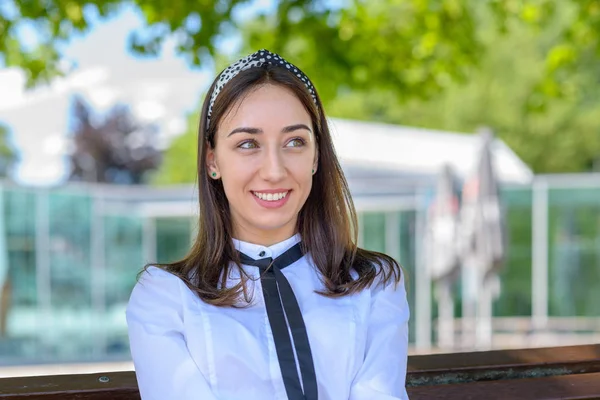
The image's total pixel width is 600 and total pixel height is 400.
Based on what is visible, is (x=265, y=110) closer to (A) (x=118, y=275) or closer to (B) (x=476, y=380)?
(B) (x=476, y=380)

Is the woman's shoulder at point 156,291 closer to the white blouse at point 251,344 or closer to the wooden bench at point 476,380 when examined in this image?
the white blouse at point 251,344

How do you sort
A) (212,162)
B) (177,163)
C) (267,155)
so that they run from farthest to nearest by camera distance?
(177,163)
(212,162)
(267,155)

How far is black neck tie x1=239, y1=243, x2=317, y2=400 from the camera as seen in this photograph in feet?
5.37

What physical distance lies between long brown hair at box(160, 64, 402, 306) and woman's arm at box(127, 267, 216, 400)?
0.18ft

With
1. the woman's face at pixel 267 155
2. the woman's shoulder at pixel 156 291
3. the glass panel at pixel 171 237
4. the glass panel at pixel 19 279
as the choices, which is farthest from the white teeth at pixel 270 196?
the glass panel at pixel 171 237

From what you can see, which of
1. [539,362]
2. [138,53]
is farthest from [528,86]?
[539,362]

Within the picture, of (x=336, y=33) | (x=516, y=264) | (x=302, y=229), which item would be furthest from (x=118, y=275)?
(x=302, y=229)

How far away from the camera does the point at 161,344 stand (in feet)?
5.29

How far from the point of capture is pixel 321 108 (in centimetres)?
188

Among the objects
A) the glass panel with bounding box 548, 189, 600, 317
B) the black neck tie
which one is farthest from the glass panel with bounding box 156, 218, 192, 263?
the black neck tie

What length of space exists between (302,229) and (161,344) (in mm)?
426

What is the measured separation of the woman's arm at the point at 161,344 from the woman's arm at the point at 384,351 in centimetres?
29

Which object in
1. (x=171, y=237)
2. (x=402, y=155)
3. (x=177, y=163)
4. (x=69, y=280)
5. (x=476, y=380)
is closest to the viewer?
(x=476, y=380)

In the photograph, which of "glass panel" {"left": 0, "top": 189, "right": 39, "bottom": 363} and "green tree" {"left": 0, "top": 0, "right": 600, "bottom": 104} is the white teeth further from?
"glass panel" {"left": 0, "top": 189, "right": 39, "bottom": 363}
